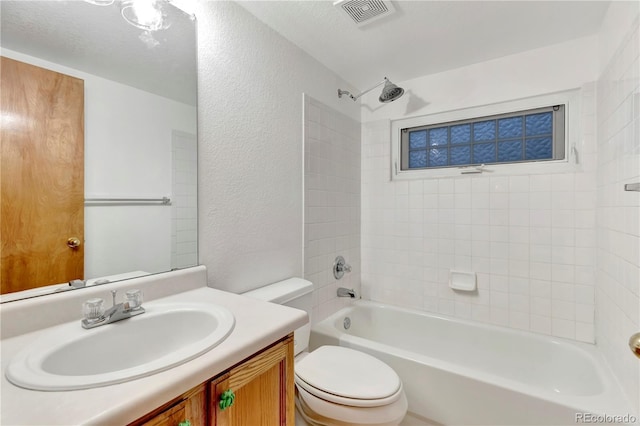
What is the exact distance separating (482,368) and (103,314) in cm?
215

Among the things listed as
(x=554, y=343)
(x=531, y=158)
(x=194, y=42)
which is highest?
(x=194, y=42)

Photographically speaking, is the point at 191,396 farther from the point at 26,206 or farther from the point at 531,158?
the point at 531,158

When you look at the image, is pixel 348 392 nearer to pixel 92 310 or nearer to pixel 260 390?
pixel 260 390

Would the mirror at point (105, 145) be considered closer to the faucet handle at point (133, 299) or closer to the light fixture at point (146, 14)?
the light fixture at point (146, 14)

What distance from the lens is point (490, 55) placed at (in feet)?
6.36

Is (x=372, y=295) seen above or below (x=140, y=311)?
below

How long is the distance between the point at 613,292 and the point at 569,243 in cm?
49

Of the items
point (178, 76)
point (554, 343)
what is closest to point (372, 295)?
point (554, 343)

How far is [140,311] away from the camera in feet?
2.99

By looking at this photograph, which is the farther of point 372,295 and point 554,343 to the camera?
point 372,295

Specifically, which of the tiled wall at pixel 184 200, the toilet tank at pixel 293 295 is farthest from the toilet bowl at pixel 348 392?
the tiled wall at pixel 184 200

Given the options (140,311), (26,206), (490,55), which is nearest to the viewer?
(26,206)

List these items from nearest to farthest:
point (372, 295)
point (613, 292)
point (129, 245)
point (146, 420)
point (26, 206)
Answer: point (146, 420) < point (26, 206) < point (129, 245) < point (613, 292) < point (372, 295)

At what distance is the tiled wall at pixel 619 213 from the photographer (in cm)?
112
